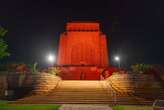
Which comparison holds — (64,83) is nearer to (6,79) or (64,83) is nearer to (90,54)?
(6,79)

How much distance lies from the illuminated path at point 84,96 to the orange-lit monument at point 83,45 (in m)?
19.0

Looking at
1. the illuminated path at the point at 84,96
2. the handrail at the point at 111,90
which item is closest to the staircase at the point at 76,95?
the illuminated path at the point at 84,96

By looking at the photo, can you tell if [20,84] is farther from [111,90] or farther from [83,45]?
[83,45]

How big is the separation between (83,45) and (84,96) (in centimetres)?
2448

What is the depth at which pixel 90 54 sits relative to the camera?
47000 millimetres

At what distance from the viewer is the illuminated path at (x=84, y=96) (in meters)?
21.9

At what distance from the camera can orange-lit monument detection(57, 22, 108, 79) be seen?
153ft

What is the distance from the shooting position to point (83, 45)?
47562mm

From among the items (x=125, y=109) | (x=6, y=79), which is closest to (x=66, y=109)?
(x=125, y=109)

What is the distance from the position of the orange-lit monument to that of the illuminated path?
19.0 m

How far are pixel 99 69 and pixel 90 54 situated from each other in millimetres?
5596

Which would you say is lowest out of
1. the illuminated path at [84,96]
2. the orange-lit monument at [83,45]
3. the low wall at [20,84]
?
the illuminated path at [84,96]

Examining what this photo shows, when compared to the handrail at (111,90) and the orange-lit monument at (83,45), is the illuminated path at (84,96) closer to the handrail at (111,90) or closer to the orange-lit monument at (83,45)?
the handrail at (111,90)

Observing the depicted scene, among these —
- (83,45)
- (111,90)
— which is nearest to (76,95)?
(111,90)
